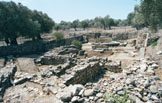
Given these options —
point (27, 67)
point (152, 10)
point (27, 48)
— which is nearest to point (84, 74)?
point (27, 67)

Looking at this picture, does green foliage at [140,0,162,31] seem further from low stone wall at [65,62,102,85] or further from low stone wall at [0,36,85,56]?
low stone wall at [0,36,85,56]

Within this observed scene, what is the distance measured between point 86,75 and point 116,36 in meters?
22.2

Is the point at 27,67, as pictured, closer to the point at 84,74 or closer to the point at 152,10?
the point at 84,74

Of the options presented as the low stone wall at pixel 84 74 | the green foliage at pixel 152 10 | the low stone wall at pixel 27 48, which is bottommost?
the low stone wall at pixel 84 74

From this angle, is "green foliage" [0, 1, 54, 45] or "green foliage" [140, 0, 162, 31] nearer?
"green foliage" [140, 0, 162, 31]

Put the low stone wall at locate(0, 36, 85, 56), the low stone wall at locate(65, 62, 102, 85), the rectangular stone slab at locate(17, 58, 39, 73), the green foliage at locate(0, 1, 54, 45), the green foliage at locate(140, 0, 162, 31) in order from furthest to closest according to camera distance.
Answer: the low stone wall at locate(0, 36, 85, 56) < the green foliage at locate(0, 1, 54, 45) < the green foliage at locate(140, 0, 162, 31) < the rectangular stone slab at locate(17, 58, 39, 73) < the low stone wall at locate(65, 62, 102, 85)

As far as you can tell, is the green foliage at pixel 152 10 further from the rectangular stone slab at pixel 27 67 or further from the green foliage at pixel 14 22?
the green foliage at pixel 14 22

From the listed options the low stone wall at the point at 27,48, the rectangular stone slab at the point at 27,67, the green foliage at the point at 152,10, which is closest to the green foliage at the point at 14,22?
the low stone wall at the point at 27,48

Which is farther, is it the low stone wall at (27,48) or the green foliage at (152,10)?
the low stone wall at (27,48)

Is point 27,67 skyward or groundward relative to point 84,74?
skyward

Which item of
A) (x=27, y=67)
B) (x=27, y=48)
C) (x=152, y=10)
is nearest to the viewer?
(x=27, y=67)

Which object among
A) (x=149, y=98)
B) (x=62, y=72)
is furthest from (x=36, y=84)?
(x=149, y=98)

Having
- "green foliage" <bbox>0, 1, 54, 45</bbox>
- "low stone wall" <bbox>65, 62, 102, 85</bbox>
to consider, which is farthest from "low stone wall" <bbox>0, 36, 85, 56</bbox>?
"low stone wall" <bbox>65, 62, 102, 85</bbox>

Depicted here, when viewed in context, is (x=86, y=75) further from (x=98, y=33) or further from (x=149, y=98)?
(x=98, y=33)
